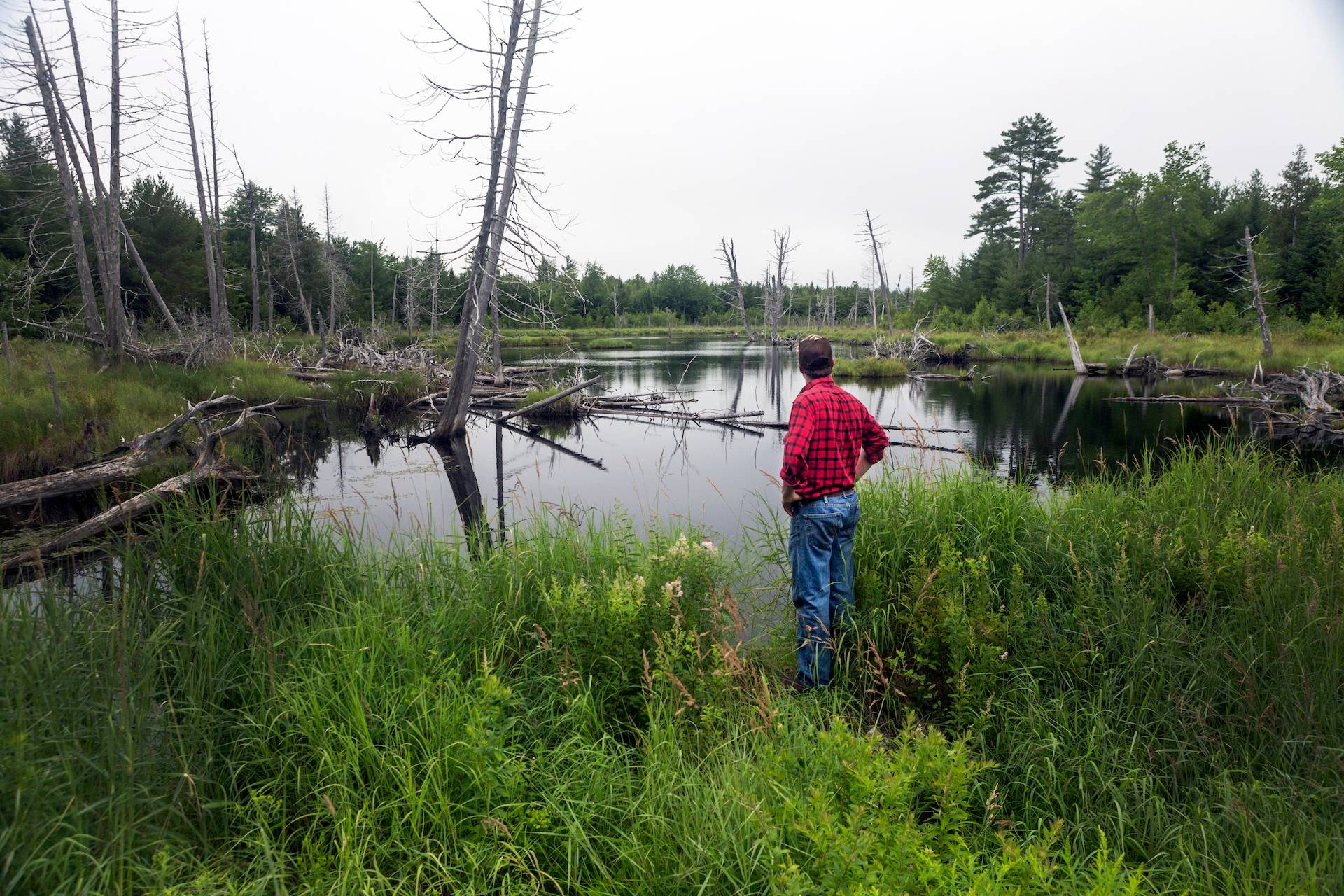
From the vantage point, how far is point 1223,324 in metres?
35.7

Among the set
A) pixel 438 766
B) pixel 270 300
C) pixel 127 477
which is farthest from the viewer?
pixel 270 300

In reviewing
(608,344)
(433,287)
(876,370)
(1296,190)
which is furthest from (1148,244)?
(433,287)

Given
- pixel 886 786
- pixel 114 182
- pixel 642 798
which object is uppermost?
pixel 114 182

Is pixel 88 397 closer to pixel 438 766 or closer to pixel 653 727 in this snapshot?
pixel 438 766

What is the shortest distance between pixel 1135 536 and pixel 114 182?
2157 cm

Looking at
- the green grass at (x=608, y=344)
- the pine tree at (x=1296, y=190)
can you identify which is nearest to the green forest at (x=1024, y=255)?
the pine tree at (x=1296, y=190)

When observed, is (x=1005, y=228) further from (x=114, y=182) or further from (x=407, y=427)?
(x=114, y=182)

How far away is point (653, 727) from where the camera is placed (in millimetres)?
2959

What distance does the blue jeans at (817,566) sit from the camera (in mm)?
3953

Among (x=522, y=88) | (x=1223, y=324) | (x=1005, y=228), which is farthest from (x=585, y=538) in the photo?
(x=1005, y=228)

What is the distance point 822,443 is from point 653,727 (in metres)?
1.92

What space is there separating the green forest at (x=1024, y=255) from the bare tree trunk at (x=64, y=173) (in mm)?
914

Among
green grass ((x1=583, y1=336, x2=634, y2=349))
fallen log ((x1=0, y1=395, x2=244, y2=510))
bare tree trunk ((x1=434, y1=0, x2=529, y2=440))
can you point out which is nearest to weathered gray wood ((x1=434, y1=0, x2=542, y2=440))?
bare tree trunk ((x1=434, y1=0, x2=529, y2=440))

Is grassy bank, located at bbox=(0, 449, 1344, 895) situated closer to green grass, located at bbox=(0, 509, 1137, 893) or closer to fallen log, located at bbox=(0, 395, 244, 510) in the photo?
green grass, located at bbox=(0, 509, 1137, 893)
